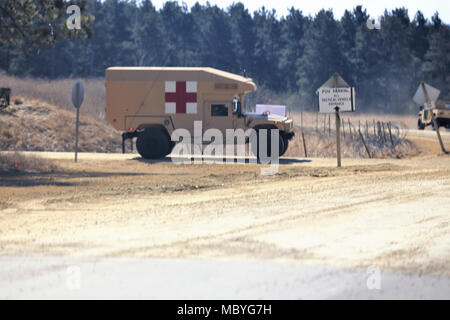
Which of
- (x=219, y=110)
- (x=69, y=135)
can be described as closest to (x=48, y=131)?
(x=69, y=135)

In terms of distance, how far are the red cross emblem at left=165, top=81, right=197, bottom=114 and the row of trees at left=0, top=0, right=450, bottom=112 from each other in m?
41.7

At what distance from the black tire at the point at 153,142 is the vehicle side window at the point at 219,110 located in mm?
1761

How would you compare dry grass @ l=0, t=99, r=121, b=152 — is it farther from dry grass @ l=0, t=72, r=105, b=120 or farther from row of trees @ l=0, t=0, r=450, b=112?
row of trees @ l=0, t=0, r=450, b=112

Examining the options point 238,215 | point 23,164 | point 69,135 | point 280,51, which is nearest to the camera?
point 238,215

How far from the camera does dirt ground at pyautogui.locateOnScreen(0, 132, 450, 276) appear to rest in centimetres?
900

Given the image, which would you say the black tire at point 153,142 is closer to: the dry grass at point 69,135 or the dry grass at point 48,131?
the dry grass at point 69,135

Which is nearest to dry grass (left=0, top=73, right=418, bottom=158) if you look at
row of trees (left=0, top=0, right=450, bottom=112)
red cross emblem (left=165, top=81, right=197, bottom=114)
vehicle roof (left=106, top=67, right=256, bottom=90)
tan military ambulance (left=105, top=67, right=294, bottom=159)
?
tan military ambulance (left=105, top=67, right=294, bottom=159)

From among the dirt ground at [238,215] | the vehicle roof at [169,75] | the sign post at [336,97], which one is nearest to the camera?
the dirt ground at [238,215]

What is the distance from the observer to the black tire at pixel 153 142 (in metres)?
24.1

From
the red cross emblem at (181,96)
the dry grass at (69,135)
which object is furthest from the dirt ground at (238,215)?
the dry grass at (69,135)

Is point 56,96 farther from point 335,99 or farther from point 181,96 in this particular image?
point 335,99

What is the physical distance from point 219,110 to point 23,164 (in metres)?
6.53

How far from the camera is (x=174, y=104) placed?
2403 centimetres
